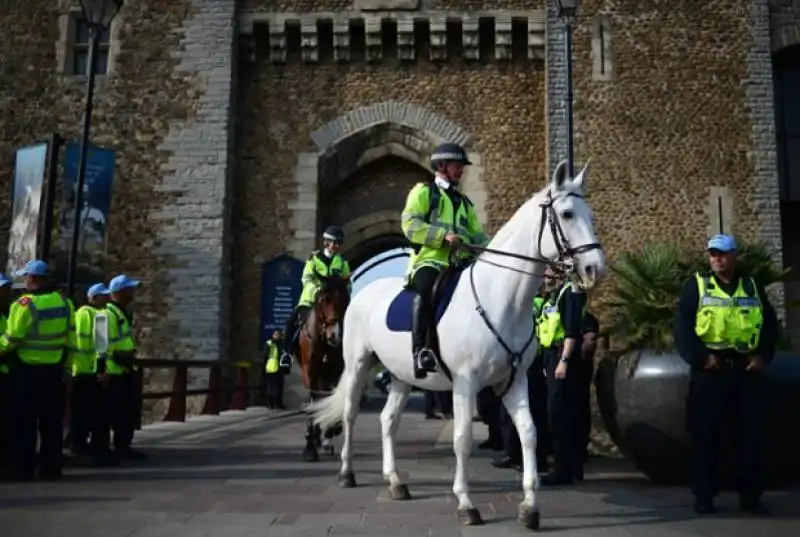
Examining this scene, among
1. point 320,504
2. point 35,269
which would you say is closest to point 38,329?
point 35,269

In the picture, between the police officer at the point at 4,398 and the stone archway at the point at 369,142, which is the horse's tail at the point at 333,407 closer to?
the police officer at the point at 4,398

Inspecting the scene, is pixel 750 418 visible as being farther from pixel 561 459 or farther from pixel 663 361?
pixel 561 459

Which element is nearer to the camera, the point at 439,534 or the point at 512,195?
the point at 439,534

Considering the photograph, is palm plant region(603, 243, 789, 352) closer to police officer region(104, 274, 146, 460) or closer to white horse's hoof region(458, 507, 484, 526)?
white horse's hoof region(458, 507, 484, 526)

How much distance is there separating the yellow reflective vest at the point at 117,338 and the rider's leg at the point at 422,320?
3.85 metres

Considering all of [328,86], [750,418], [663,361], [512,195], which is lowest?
[750,418]

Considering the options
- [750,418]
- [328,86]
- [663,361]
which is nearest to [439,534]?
[750,418]

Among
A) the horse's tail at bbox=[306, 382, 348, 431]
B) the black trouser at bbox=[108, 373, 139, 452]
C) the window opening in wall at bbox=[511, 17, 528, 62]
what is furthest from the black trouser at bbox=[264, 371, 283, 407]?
the horse's tail at bbox=[306, 382, 348, 431]

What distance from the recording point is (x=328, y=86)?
666 inches

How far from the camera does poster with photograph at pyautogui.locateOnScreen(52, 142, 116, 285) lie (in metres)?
9.66

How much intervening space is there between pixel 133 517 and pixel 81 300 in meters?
12.7

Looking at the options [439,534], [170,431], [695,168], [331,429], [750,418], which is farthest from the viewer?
[695,168]

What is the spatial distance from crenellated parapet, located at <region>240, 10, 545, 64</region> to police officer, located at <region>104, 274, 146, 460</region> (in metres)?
10.2

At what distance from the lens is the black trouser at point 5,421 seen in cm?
632
